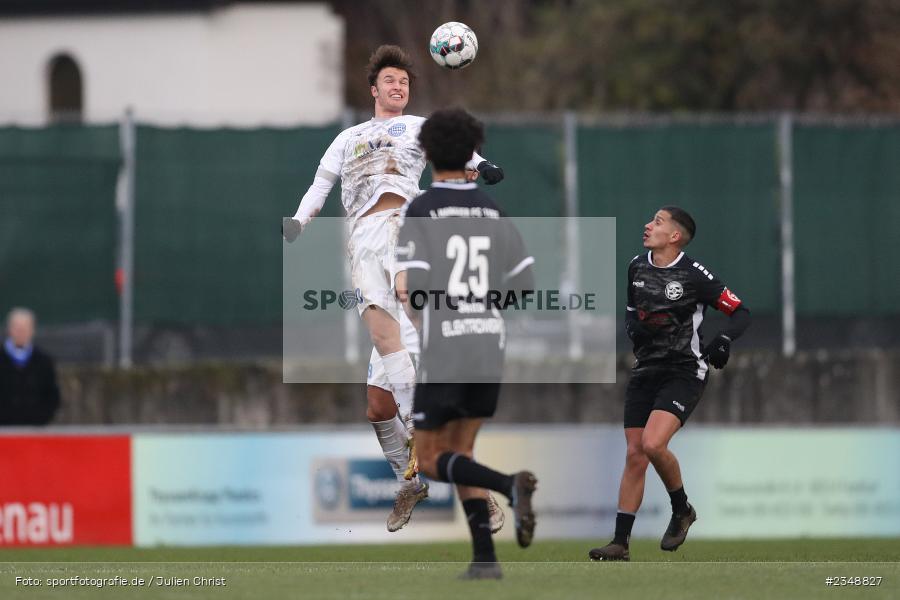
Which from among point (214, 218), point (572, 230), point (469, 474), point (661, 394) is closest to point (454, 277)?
point (469, 474)

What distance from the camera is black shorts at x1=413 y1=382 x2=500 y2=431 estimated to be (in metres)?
7.86

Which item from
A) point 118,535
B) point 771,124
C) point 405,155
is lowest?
point 118,535


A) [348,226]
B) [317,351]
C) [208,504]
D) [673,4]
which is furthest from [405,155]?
[673,4]

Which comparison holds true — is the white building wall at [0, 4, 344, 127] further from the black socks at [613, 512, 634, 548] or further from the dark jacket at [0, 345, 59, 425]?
the black socks at [613, 512, 634, 548]

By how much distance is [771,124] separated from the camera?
1731cm

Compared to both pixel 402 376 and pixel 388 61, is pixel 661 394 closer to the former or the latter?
pixel 402 376

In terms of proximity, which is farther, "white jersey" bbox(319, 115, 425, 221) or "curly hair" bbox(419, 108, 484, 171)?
"white jersey" bbox(319, 115, 425, 221)

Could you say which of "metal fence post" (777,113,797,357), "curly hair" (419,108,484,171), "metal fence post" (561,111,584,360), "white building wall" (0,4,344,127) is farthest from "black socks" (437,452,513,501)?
"white building wall" (0,4,344,127)

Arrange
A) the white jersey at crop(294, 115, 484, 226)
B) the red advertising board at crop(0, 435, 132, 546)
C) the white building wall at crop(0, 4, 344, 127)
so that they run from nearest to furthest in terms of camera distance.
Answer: the white jersey at crop(294, 115, 484, 226), the red advertising board at crop(0, 435, 132, 546), the white building wall at crop(0, 4, 344, 127)

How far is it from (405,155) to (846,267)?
8304 millimetres

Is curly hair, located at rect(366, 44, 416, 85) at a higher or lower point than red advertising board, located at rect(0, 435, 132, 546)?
higher

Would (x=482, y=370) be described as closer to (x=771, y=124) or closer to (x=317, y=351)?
(x=317, y=351)

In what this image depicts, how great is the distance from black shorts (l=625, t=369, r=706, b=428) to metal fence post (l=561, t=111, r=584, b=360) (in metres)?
5.84

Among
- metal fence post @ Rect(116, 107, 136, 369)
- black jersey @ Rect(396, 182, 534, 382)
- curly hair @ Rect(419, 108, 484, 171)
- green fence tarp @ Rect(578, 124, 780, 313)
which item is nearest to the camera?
black jersey @ Rect(396, 182, 534, 382)
